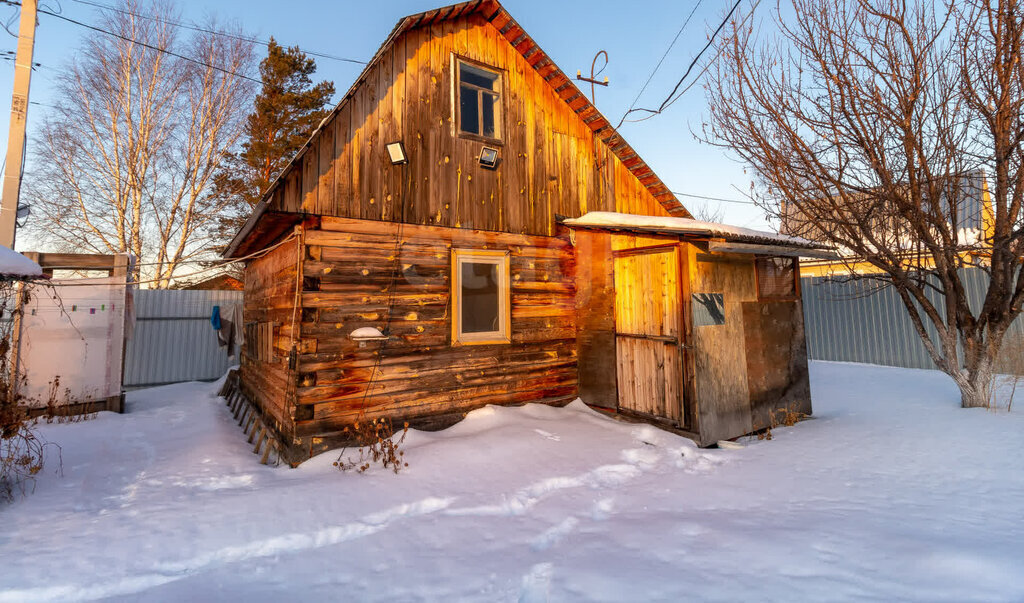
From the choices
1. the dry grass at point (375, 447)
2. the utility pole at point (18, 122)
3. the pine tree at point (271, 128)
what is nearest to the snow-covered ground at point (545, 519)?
the dry grass at point (375, 447)

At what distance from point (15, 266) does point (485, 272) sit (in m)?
5.42

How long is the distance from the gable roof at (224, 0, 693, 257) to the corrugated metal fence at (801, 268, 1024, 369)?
779 centimetres

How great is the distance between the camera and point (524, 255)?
739 cm

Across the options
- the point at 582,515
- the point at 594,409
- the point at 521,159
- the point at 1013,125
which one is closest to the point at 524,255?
the point at 521,159

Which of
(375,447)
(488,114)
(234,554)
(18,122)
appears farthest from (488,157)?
(18,122)

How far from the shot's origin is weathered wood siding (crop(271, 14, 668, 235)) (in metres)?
5.91

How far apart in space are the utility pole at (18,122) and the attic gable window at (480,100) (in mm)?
8186

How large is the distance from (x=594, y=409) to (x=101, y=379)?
998 cm

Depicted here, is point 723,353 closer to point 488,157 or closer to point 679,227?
point 679,227

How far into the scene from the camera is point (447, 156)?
22.3ft

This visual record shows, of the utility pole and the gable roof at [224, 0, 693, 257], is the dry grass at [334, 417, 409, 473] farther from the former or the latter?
the utility pole

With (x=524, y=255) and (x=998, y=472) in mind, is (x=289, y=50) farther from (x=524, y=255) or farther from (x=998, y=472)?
(x=998, y=472)

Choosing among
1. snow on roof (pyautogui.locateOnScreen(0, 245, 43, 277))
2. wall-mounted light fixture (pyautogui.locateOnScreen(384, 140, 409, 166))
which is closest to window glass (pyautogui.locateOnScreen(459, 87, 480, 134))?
wall-mounted light fixture (pyautogui.locateOnScreen(384, 140, 409, 166))

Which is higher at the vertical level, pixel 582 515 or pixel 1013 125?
pixel 1013 125
